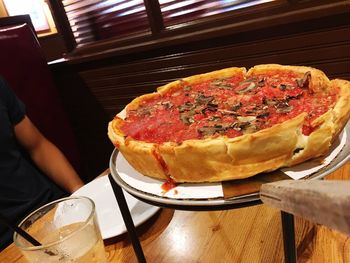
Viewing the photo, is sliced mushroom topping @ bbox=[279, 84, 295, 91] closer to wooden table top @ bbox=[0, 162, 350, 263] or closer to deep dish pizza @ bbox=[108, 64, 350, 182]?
deep dish pizza @ bbox=[108, 64, 350, 182]

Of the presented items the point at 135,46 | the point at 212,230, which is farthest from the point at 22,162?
the point at 212,230

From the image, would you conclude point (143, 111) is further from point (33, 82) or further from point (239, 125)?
point (33, 82)

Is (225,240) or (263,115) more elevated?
(263,115)

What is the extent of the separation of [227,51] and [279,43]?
0.29 m

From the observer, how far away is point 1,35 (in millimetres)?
2066

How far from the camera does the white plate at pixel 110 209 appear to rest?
1.03 m

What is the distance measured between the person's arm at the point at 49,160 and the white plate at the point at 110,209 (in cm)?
64

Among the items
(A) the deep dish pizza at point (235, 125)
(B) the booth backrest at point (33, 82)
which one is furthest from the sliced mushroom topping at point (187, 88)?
(B) the booth backrest at point (33, 82)

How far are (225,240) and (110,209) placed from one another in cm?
41

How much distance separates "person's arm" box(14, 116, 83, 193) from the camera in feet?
6.08

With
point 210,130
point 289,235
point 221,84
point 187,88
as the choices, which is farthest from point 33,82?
point 289,235

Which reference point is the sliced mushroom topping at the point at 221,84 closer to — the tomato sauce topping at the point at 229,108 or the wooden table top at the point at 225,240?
the tomato sauce topping at the point at 229,108

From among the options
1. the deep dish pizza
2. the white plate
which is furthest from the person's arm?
the deep dish pizza

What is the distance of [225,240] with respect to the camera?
935mm
